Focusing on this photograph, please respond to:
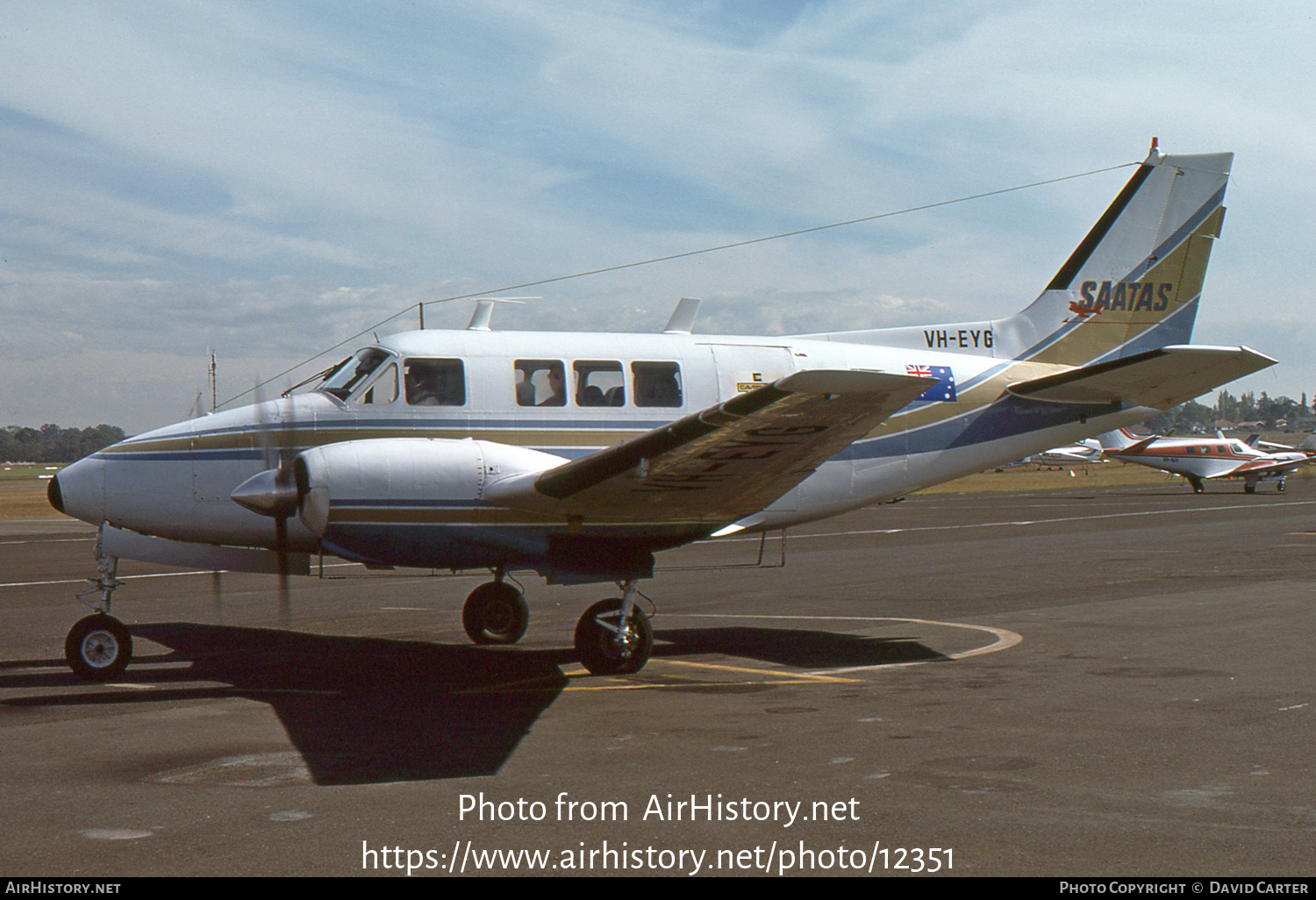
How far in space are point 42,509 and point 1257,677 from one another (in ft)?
206

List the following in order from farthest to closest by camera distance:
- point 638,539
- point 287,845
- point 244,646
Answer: point 244,646, point 638,539, point 287,845

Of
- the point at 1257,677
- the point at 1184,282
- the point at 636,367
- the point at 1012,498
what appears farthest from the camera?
the point at 1012,498

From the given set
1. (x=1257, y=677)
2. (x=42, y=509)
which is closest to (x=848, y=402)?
(x=1257, y=677)

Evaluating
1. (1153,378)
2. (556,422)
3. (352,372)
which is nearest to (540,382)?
(556,422)

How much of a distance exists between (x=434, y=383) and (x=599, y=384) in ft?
6.28

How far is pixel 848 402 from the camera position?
9625 millimetres

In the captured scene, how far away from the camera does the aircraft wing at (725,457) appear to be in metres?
9.02

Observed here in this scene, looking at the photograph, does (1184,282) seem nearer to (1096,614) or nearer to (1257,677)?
(1096,614)

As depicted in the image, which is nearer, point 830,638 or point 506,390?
point 506,390

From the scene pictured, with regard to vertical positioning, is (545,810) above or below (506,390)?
below

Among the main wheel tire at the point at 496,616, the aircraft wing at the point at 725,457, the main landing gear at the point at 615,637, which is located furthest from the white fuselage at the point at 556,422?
the main wheel tire at the point at 496,616

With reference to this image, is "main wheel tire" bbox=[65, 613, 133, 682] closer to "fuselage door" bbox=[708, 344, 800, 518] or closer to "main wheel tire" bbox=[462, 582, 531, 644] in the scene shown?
"main wheel tire" bbox=[462, 582, 531, 644]

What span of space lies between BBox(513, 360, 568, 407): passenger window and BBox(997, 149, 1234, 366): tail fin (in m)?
7.17

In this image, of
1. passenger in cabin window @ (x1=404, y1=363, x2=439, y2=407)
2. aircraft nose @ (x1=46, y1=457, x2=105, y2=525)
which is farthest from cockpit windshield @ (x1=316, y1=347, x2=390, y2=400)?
aircraft nose @ (x1=46, y1=457, x2=105, y2=525)
